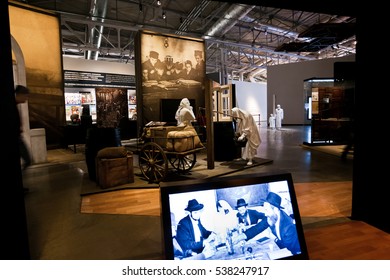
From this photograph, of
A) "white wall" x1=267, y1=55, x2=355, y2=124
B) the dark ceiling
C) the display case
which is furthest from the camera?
"white wall" x1=267, y1=55, x2=355, y2=124

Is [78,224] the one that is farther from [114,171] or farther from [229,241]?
[229,241]

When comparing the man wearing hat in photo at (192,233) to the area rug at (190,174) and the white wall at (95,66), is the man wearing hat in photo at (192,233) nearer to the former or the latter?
the area rug at (190,174)

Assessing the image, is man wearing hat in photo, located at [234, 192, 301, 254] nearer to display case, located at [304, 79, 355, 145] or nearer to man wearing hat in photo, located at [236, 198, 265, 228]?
man wearing hat in photo, located at [236, 198, 265, 228]

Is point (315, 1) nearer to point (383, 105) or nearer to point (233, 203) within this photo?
point (383, 105)

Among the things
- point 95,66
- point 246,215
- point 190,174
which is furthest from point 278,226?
point 95,66

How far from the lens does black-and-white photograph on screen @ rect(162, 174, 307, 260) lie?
5.00ft

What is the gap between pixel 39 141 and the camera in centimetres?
658

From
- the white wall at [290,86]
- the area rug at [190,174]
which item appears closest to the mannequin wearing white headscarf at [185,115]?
the area rug at [190,174]

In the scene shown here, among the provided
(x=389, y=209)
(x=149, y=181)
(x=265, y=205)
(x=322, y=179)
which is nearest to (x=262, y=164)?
(x=322, y=179)

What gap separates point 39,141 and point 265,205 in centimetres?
639

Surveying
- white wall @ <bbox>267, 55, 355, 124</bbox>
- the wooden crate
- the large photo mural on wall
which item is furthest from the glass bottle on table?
white wall @ <bbox>267, 55, 355, 124</bbox>

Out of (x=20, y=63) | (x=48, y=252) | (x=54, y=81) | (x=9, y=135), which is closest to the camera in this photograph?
(x=9, y=135)

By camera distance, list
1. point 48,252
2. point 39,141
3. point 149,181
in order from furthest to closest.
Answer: point 39,141 → point 149,181 → point 48,252

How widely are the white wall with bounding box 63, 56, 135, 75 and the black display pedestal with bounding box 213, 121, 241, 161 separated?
689 cm
